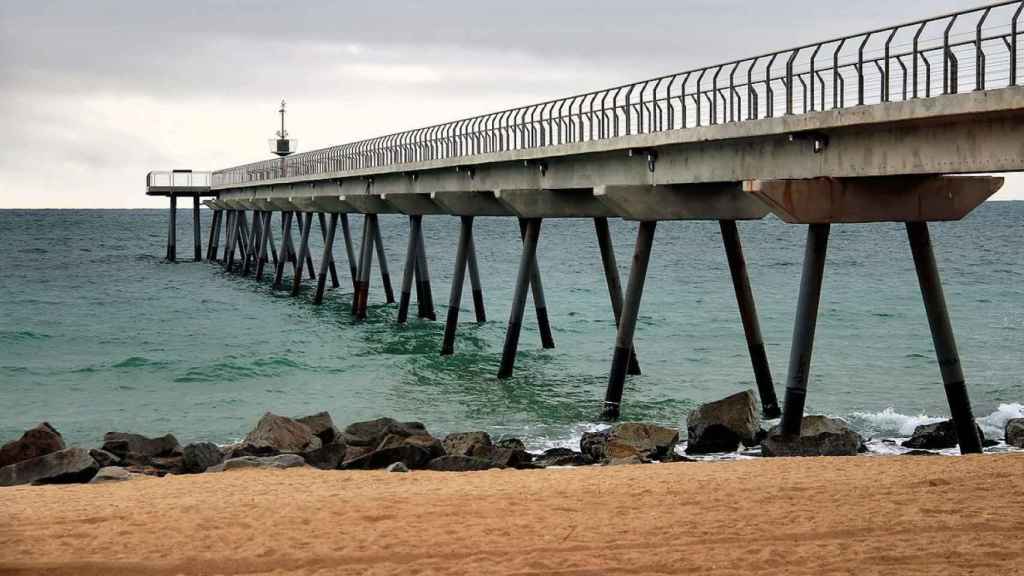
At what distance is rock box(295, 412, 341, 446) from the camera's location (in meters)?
20.2

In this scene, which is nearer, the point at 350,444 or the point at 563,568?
the point at 563,568

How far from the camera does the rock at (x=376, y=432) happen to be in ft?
64.8

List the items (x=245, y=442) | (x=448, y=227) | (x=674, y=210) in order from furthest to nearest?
(x=448, y=227) < (x=674, y=210) < (x=245, y=442)

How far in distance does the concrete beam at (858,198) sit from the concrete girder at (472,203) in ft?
44.2

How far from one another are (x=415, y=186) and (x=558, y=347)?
20.5 ft

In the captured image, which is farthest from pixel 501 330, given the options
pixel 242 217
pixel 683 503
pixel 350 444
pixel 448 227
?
pixel 448 227

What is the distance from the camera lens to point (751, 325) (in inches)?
950

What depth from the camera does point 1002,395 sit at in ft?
87.2

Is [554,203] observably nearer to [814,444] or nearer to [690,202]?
[690,202]

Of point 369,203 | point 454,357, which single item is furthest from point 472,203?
point 369,203

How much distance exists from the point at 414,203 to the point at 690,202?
16515 mm

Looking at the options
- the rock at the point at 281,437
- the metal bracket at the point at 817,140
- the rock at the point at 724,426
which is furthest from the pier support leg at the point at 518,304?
the metal bracket at the point at 817,140

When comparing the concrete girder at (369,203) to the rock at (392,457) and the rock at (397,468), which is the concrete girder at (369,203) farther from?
the rock at (397,468)

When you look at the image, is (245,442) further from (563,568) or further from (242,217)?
(242,217)
